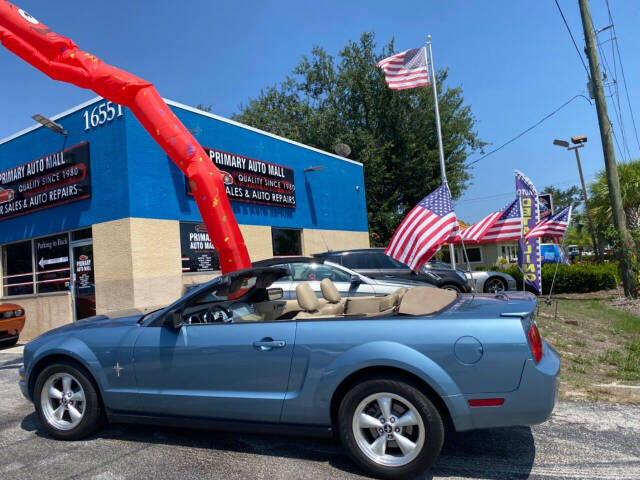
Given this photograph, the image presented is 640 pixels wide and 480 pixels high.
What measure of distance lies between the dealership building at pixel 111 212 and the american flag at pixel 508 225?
7281 mm

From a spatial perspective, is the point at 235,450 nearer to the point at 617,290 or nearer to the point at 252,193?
the point at 252,193

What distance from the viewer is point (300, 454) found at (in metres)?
3.74

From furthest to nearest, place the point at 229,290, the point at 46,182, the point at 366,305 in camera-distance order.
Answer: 1. the point at 46,182
2. the point at 366,305
3. the point at 229,290

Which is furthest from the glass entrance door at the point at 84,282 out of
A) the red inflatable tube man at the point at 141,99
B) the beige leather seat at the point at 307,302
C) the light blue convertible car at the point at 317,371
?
the beige leather seat at the point at 307,302

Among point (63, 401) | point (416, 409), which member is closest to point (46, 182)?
point (63, 401)

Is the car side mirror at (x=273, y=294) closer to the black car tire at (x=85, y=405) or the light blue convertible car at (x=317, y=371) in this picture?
the light blue convertible car at (x=317, y=371)

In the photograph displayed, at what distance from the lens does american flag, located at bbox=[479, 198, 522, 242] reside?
9.34m

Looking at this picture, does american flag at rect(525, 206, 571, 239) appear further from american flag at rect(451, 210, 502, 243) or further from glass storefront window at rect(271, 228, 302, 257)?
glass storefront window at rect(271, 228, 302, 257)

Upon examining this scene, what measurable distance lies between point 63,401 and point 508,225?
26.8ft

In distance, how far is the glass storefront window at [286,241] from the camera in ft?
50.8

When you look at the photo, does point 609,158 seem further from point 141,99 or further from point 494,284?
point 141,99

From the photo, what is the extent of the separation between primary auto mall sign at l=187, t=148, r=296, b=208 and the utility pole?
9462 millimetres

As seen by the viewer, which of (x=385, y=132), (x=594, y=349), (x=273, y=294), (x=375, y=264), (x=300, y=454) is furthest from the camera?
(x=385, y=132)

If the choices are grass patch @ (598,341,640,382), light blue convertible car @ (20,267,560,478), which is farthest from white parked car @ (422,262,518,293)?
light blue convertible car @ (20,267,560,478)
